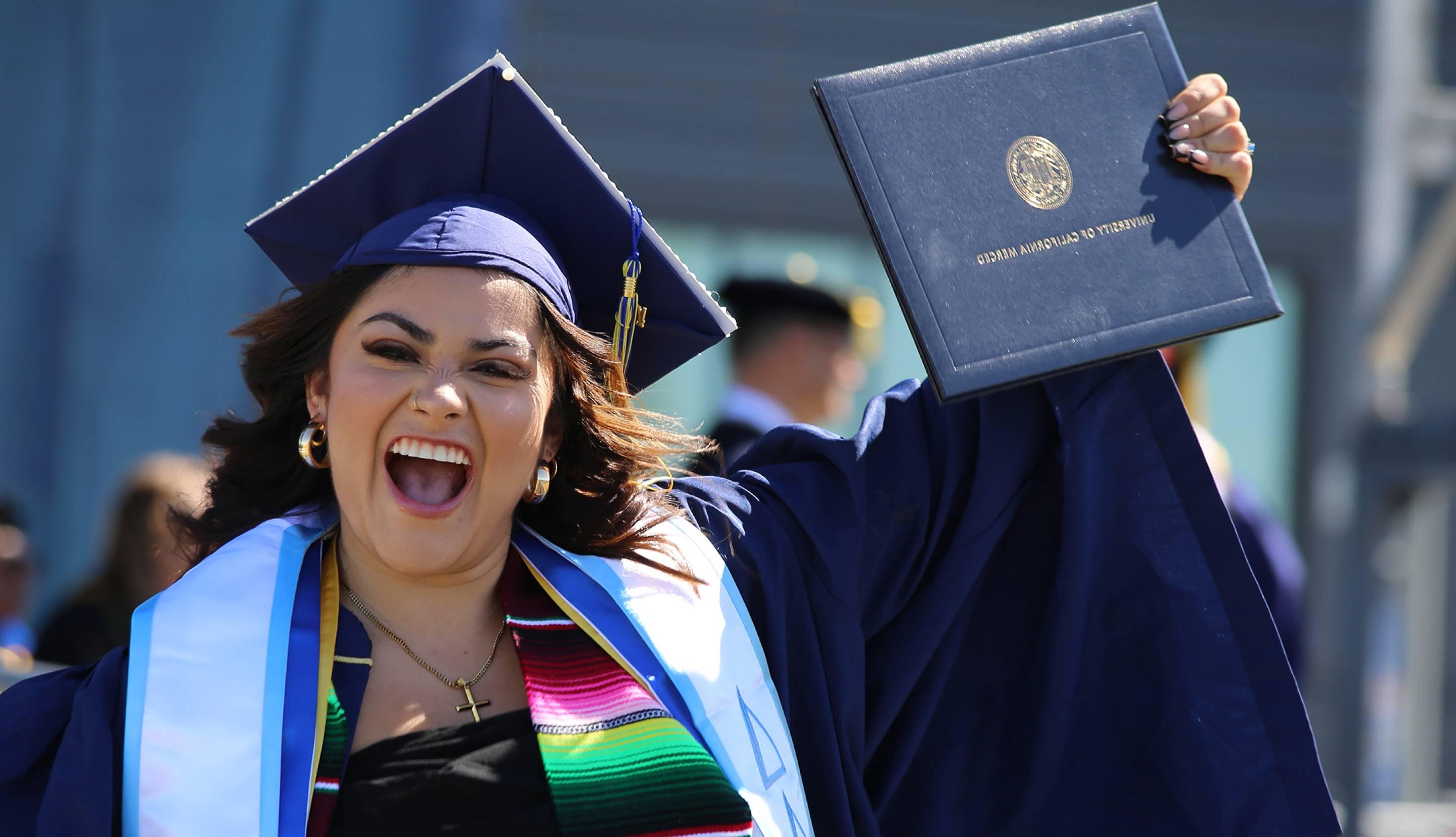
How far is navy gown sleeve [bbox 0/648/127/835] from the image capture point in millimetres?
1729

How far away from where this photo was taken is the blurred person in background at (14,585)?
12.2 ft

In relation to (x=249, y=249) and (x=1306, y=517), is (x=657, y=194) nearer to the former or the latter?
(x=1306, y=517)

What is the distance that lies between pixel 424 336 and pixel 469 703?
0.47 meters

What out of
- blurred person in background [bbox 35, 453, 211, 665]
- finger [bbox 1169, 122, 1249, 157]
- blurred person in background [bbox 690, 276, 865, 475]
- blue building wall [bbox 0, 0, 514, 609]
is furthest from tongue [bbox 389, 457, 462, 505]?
blurred person in background [bbox 690, 276, 865, 475]

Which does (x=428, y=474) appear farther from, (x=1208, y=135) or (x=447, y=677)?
(x=1208, y=135)

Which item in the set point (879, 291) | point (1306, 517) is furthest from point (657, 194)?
point (1306, 517)

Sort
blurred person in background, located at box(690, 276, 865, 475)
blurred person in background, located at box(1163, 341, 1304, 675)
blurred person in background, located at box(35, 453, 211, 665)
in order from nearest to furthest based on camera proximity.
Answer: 1. blurred person in background, located at box(35, 453, 211, 665)
2. blurred person in background, located at box(1163, 341, 1304, 675)
3. blurred person in background, located at box(690, 276, 865, 475)

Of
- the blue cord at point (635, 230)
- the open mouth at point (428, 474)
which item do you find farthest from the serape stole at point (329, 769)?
the blue cord at point (635, 230)

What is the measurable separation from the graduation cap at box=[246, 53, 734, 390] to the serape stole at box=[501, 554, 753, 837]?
1.58 feet

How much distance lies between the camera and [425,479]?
80.4 inches

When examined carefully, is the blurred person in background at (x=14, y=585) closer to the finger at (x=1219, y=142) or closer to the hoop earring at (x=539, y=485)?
the hoop earring at (x=539, y=485)

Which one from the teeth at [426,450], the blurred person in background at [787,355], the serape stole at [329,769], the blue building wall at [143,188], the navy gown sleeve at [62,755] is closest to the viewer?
the navy gown sleeve at [62,755]

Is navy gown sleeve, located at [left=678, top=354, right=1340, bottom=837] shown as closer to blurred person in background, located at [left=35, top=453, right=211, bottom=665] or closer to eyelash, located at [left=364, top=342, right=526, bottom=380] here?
eyelash, located at [left=364, top=342, right=526, bottom=380]

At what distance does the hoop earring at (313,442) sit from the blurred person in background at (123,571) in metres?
1.63
